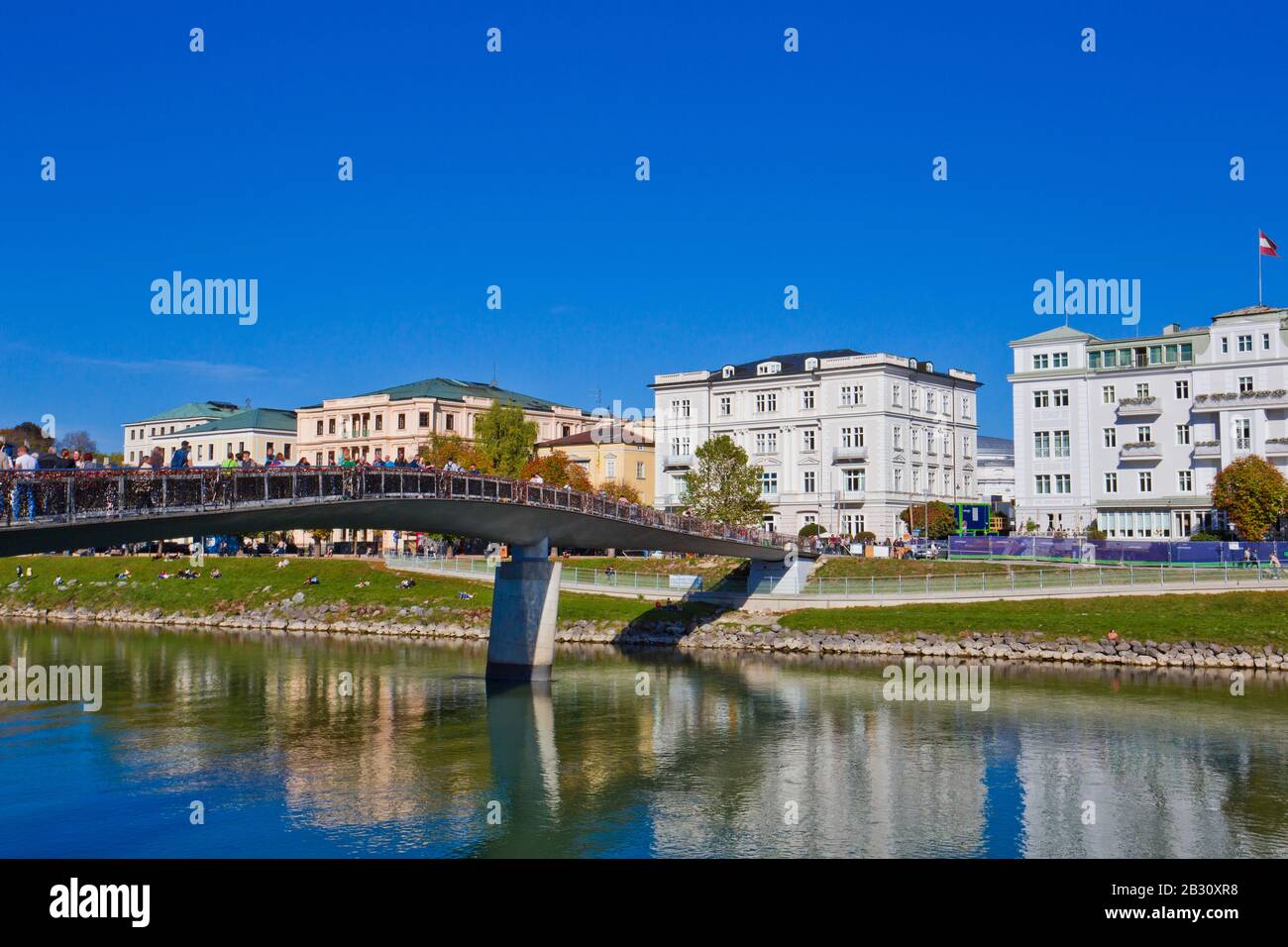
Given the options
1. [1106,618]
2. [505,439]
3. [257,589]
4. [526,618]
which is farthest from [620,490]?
[526,618]

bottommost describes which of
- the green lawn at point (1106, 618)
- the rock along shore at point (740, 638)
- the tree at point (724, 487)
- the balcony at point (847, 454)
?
the rock along shore at point (740, 638)

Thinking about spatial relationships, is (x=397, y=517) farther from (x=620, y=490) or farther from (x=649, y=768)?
(x=620, y=490)

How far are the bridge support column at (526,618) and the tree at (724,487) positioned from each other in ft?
114

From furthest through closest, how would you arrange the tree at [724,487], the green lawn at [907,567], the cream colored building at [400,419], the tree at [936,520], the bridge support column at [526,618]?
the cream colored building at [400,419], the tree at [936,520], the tree at [724,487], the green lawn at [907,567], the bridge support column at [526,618]

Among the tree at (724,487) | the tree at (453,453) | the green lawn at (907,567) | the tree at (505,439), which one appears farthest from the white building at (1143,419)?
the tree at (453,453)

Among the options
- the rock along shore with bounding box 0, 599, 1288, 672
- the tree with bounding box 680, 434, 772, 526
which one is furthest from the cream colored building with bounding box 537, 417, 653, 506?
the rock along shore with bounding box 0, 599, 1288, 672

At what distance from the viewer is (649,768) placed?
119 feet

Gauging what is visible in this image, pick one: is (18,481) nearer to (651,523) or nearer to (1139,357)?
(651,523)

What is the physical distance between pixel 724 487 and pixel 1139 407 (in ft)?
103

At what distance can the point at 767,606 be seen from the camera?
244ft

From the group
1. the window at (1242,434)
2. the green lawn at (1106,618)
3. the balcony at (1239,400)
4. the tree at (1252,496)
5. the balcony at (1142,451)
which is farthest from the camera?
the balcony at (1142,451)

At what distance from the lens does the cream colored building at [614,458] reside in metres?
120

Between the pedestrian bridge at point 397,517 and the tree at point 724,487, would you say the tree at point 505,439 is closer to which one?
the tree at point 724,487

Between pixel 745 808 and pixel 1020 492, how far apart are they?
70201 mm
